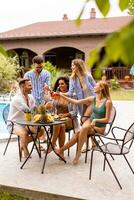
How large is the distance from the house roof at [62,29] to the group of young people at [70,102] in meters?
18.8

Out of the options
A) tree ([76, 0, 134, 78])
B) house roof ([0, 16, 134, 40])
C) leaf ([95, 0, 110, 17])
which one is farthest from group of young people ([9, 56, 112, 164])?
house roof ([0, 16, 134, 40])

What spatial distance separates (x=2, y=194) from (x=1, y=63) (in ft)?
52.1

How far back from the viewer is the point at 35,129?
6238 mm

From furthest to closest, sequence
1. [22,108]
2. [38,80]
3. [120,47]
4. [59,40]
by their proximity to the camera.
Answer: [59,40] < [38,80] < [22,108] < [120,47]

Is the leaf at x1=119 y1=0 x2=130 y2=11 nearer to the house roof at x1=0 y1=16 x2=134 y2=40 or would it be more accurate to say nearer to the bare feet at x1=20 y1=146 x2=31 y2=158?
the bare feet at x1=20 y1=146 x2=31 y2=158

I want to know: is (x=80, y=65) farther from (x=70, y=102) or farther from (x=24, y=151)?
(x=24, y=151)

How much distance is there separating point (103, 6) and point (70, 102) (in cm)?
528

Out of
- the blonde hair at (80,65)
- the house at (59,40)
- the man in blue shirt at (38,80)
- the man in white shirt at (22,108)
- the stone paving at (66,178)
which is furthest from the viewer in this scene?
the house at (59,40)

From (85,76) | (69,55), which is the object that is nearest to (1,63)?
(69,55)

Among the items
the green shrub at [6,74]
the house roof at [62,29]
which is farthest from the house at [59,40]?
the green shrub at [6,74]

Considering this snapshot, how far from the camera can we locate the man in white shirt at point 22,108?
6141 mm

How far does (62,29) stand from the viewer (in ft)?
94.2

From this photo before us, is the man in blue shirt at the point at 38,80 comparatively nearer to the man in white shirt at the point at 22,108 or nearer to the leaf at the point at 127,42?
the man in white shirt at the point at 22,108

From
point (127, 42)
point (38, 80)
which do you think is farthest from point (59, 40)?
point (127, 42)
